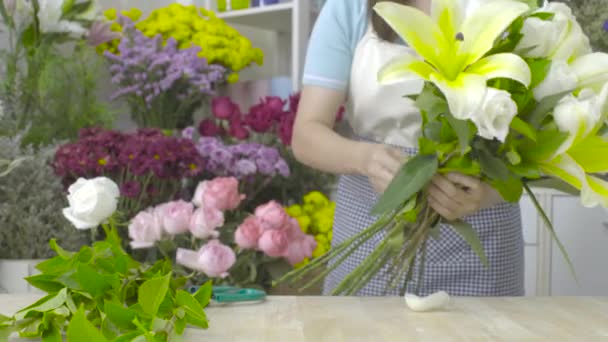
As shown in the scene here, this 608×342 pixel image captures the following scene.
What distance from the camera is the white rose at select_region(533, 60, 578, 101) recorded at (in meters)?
0.65

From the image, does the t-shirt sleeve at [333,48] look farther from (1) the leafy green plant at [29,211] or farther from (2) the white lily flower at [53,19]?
(2) the white lily flower at [53,19]

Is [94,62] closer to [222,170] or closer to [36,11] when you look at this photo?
[36,11]

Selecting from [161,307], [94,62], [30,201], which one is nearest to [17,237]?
[30,201]

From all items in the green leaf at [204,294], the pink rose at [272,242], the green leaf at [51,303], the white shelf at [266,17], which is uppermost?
the white shelf at [266,17]

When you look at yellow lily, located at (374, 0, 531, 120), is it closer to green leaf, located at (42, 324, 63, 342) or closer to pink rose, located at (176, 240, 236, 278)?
green leaf, located at (42, 324, 63, 342)

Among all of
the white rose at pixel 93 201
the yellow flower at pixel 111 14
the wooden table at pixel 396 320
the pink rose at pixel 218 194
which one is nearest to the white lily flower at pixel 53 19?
the yellow flower at pixel 111 14

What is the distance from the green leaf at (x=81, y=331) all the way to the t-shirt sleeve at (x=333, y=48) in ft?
2.47

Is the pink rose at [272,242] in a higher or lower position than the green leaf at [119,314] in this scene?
lower

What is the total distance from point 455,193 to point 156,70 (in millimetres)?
1512

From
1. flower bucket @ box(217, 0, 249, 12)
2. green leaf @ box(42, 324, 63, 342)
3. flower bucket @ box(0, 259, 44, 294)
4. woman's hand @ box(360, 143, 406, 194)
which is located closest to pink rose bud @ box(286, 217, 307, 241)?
flower bucket @ box(0, 259, 44, 294)

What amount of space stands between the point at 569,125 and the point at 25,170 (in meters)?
1.25

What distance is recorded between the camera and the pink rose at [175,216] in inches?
57.0

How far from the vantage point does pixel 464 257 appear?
1.23 m

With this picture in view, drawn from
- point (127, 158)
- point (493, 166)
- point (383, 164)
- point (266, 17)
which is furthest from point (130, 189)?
point (493, 166)
